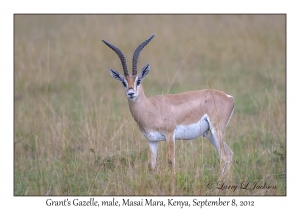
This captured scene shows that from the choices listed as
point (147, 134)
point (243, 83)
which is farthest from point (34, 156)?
point (243, 83)

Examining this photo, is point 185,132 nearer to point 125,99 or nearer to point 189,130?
point 189,130

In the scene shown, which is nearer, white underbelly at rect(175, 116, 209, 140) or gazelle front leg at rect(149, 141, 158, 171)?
gazelle front leg at rect(149, 141, 158, 171)

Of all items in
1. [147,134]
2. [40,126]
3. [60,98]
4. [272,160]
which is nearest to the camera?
[147,134]

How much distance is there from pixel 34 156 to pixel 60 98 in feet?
12.4

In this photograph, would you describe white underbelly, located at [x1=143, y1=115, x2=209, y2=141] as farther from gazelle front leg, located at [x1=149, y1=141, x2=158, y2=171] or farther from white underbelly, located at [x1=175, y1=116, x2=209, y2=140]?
gazelle front leg, located at [x1=149, y1=141, x2=158, y2=171]

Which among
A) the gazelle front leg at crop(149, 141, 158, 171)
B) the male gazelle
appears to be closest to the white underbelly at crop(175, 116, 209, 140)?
the male gazelle

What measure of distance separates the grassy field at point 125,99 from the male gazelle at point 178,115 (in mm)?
225

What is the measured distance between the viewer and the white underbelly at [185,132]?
704cm

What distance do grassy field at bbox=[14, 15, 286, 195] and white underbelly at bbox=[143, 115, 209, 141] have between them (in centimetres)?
18

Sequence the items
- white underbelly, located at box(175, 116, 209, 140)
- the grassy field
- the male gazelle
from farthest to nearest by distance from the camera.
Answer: white underbelly, located at box(175, 116, 209, 140) < the male gazelle < the grassy field

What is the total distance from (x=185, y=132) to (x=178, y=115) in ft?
0.85

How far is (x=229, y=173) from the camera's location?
645cm

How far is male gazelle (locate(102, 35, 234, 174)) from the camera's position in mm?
7004

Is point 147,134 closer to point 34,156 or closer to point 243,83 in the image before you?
point 34,156
